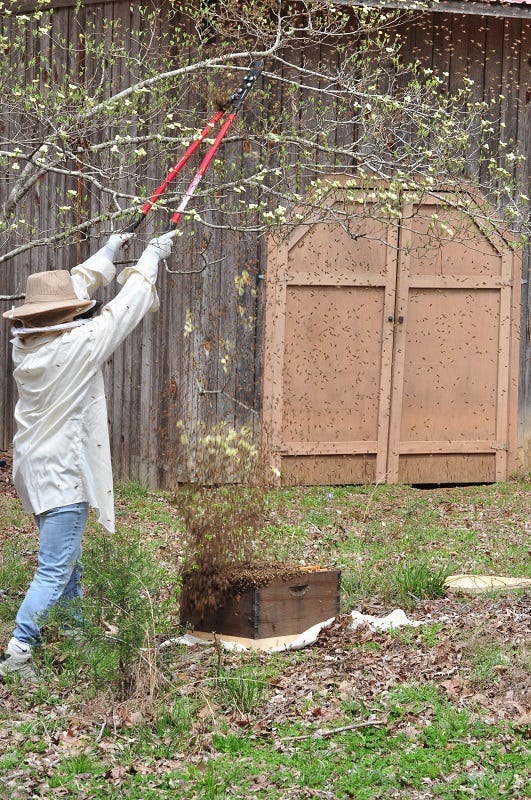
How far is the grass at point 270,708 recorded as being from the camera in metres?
4.62

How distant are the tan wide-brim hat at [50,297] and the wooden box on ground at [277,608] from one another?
1.70m

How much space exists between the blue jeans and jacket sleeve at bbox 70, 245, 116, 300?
1.17m

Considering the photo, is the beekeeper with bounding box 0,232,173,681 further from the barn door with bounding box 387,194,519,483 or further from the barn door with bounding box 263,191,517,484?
the barn door with bounding box 387,194,519,483

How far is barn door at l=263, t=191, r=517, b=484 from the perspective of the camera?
11.0m

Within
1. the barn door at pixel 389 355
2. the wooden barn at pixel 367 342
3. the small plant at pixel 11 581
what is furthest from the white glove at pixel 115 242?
the barn door at pixel 389 355

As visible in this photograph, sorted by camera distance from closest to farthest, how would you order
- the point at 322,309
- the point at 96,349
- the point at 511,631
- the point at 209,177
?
the point at 96,349 < the point at 511,631 < the point at 209,177 < the point at 322,309

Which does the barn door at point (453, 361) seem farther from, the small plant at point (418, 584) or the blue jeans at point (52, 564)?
the blue jeans at point (52, 564)

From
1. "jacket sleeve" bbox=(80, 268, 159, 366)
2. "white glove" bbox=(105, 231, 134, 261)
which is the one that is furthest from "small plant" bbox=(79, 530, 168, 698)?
"white glove" bbox=(105, 231, 134, 261)

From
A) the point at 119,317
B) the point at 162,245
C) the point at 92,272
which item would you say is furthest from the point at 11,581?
the point at 162,245

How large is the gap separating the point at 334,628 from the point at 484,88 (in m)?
6.88

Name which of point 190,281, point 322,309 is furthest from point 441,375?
point 190,281

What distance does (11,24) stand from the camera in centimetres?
1198

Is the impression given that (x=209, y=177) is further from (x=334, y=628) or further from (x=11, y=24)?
(x=334, y=628)

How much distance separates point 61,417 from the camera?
19.2ft
